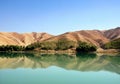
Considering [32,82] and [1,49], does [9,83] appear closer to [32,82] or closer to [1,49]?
[32,82]

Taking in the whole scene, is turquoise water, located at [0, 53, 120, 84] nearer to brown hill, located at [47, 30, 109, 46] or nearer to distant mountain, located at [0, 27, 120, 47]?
distant mountain, located at [0, 27, 120, 47]

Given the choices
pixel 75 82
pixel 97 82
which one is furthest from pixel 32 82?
pixel 97 82

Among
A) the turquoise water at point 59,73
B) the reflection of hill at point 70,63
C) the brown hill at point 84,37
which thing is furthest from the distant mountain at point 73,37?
the turquoise water at point 59,73

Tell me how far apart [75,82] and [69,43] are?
279 ft

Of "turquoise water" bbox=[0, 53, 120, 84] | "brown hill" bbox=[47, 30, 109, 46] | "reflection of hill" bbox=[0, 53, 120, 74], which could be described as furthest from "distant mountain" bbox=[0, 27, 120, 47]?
"turquoise water" bbox=[0, 53, 120, 84]

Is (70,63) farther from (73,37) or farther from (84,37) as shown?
(84,37)

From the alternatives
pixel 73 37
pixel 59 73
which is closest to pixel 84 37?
pixel 73 37

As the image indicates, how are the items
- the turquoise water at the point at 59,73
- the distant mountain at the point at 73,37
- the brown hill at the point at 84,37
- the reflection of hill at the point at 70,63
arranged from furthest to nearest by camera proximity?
the distant mountain at the point at 73,37
the brown hill at the point at 84,37
the reflection of hill at the point at 70,63
the turquoise water at the point at 59,73

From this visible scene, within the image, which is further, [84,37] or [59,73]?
[84,37]

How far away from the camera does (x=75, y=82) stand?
960 inches

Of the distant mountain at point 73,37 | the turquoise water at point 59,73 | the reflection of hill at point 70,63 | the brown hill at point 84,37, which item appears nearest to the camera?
the turquoise water at point 59,73

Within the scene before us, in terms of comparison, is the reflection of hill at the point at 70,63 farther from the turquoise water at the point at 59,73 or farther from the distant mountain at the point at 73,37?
the distant mountain at the point at 73,37

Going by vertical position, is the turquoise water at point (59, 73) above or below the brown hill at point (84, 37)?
below

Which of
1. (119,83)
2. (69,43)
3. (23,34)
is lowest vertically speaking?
(119,83)
